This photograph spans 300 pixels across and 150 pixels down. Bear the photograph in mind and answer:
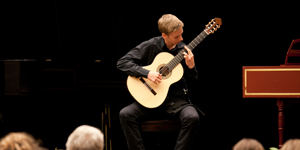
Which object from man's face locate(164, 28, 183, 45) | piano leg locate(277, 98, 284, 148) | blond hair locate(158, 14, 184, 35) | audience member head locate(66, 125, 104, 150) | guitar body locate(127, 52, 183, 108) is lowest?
piano leg locate(277, 98, 284, 148)

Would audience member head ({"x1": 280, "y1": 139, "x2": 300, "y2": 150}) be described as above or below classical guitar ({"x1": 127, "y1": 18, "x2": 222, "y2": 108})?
below

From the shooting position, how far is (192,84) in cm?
515

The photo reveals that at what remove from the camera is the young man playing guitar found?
3.95 meters

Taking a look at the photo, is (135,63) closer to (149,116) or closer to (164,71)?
(164,71)

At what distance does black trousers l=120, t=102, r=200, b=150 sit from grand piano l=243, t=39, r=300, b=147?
81 centimetres

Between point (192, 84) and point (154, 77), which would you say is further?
point (192, 84)

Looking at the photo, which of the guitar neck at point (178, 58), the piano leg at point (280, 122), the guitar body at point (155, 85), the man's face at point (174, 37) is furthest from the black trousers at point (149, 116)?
the piano leg at point (280, 122)

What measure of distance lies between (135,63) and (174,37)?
473 mm

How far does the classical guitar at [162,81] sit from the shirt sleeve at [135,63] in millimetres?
96

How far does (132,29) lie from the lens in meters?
5.70

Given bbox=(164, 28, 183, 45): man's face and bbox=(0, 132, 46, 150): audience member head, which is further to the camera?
bbox=(164, 28, 183, 45): man's face

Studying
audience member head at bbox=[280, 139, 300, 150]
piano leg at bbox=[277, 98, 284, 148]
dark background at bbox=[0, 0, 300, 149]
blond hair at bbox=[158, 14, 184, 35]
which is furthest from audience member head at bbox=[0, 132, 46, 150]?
piano leg at bbox=[277, 98, 284, 148]

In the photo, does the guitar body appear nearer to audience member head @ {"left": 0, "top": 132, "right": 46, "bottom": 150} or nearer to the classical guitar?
the classical guitar

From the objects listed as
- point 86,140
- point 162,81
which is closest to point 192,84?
point 162,81
